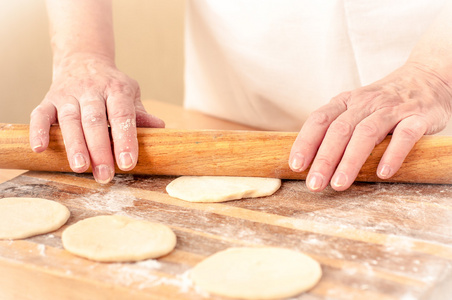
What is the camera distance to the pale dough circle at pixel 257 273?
95 centimetres

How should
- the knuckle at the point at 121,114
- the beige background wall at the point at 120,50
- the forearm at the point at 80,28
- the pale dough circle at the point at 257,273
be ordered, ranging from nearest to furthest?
the pale dough circle at the point at 257,273
the knuckle at the point at 121,114
the forearm at the point at 80,28
the beige background wall at the point at 120,50

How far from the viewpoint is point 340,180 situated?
4.48 ft

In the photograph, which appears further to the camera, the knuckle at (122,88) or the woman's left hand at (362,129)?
the knuckle at (122,88)

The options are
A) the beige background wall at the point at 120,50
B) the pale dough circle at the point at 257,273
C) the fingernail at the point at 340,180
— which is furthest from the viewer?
the beige background wall at the point at 120,50

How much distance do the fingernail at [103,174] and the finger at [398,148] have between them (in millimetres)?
769

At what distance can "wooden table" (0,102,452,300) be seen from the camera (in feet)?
3.30

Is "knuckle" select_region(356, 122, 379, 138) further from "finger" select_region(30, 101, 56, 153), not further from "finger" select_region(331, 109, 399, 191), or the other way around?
"finger" select_region(30, 101, 56, 153)

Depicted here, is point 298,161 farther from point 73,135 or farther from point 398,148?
point 73,135

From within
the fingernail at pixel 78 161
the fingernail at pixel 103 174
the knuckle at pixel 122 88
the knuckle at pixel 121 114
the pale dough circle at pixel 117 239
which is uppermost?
the knuckle at pixel 122 88

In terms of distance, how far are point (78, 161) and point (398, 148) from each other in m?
0.90

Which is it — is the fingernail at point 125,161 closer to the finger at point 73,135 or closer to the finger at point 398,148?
the finger at point 73,135

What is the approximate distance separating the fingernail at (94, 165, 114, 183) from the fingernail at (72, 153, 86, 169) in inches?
1.8

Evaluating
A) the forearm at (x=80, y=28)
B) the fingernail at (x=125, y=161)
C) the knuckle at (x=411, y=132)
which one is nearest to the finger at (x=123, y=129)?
the fingernail at (x=125, y=161)

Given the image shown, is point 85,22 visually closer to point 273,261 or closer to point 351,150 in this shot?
point 351,150
